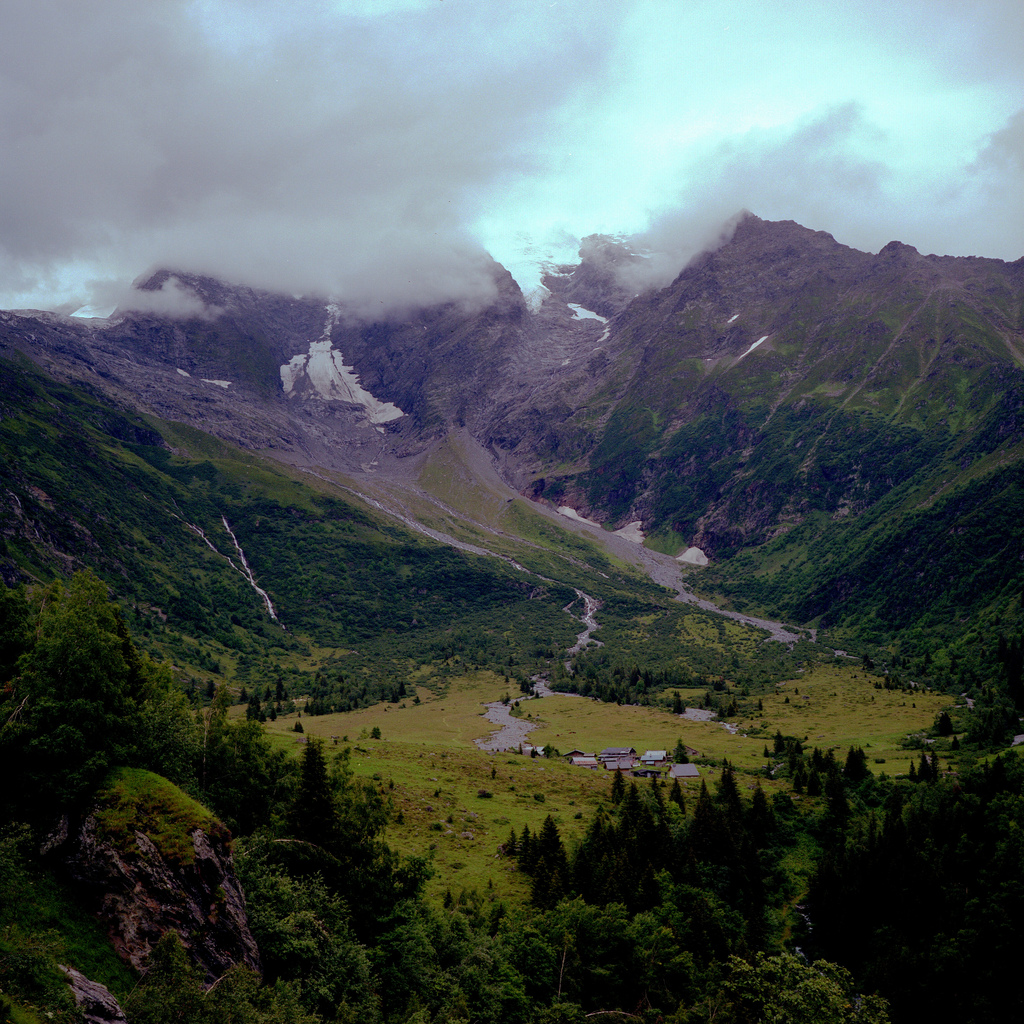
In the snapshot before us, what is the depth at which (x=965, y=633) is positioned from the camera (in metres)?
150

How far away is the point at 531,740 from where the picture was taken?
347 feet

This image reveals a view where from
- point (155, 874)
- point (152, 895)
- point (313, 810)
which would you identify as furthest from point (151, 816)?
point (313, 810)

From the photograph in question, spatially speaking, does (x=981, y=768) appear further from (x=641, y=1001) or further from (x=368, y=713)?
(x=368, y=713)

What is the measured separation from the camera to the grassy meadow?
56.9 metres

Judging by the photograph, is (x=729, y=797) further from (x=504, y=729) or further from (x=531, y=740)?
(x=504, y=729)

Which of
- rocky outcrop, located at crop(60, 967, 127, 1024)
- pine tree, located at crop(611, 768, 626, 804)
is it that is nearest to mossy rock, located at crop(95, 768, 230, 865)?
rocky outcrop, located at crop(60, 967, 127, 1024)

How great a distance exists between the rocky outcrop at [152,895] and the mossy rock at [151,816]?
0.15 metres

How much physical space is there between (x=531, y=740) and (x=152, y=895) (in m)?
84.1

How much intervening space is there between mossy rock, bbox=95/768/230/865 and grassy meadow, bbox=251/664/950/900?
24.3 m

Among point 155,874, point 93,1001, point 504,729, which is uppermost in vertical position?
point 155,874

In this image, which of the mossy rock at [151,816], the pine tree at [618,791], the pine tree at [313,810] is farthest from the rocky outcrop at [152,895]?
the pine tree at [618,791]

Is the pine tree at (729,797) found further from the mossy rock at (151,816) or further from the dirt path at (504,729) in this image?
the mossy rock at (151,816)

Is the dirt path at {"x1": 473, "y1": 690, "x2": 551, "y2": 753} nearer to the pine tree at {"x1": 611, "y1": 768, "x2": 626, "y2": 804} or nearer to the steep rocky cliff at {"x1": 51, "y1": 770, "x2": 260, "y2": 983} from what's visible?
the pine tree at {"x1": 611, "y1": 768, "x2": 626, "y2": 804}

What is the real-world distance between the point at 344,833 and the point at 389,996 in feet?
30.1
